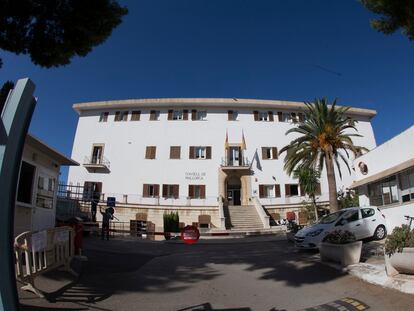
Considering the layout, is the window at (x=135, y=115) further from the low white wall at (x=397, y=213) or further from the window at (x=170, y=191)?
the low white wall at (x=397, y=213)

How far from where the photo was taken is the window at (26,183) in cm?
1098

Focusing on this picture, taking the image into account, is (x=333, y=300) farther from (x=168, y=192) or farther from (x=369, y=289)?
(x=168, y=192)

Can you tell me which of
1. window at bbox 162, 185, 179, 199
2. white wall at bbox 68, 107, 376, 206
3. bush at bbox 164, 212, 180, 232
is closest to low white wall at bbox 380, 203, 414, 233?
bush at bbox 164, 212, 180, 232

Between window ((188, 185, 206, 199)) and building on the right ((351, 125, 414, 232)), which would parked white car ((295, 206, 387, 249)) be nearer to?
building on the right ((351, 125, 414, 232))

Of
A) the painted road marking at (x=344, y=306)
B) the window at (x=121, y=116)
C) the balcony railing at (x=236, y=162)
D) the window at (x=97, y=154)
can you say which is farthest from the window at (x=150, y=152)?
the painted road marking at (x=344, y=306)

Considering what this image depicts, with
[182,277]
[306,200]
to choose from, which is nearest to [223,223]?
[306,200]

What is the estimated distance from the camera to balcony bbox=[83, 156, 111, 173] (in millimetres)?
35359

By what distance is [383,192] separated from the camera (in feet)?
54.2

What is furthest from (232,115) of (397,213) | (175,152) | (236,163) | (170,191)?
(397,213)

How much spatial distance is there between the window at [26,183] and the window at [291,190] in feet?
91.9

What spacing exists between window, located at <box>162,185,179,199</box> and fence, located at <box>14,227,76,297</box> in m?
26.1

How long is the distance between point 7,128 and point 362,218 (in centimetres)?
1383

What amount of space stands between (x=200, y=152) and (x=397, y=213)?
23910mm

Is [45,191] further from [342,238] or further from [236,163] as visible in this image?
[236,163]
